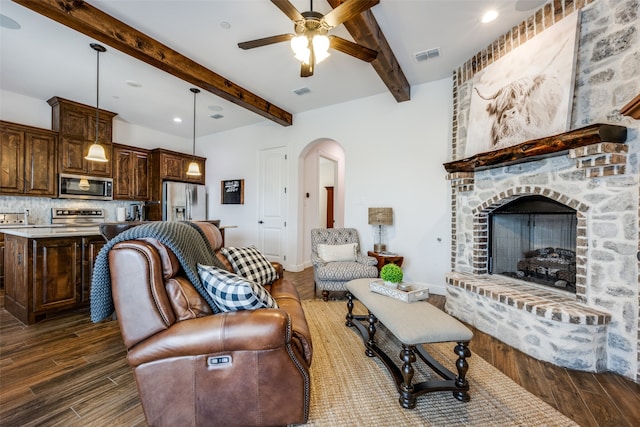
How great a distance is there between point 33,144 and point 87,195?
98 centimetres

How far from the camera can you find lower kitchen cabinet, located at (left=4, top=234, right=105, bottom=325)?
2.60 metres

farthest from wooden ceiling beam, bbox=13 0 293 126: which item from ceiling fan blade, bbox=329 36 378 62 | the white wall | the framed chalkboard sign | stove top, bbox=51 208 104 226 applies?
stove top, bbox=51 208 104 226

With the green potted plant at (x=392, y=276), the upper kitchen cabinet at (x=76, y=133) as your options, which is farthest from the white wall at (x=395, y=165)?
the upper kitchen cabinet at (x=76, y=133)

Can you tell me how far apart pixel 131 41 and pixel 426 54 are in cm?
307

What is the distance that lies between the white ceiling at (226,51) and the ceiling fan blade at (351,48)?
0.39 meters

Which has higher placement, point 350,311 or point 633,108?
point 633,108

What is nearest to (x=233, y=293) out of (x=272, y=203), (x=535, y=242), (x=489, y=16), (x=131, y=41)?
(x=131, y=41)

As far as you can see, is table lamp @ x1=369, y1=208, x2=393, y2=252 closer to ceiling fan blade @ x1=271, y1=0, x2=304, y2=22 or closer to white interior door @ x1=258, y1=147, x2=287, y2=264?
white interior door @ x1=258, y1=147, x2=287, y2=264

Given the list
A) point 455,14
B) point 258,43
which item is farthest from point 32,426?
point 455,14

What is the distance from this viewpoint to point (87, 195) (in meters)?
4.62

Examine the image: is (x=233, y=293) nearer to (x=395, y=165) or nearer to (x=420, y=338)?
(x=420, y=338)

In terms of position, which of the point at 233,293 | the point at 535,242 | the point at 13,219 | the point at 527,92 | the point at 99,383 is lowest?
the point at 99,383

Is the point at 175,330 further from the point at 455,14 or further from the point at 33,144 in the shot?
the point at 33,144

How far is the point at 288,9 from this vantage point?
1.90 meters
